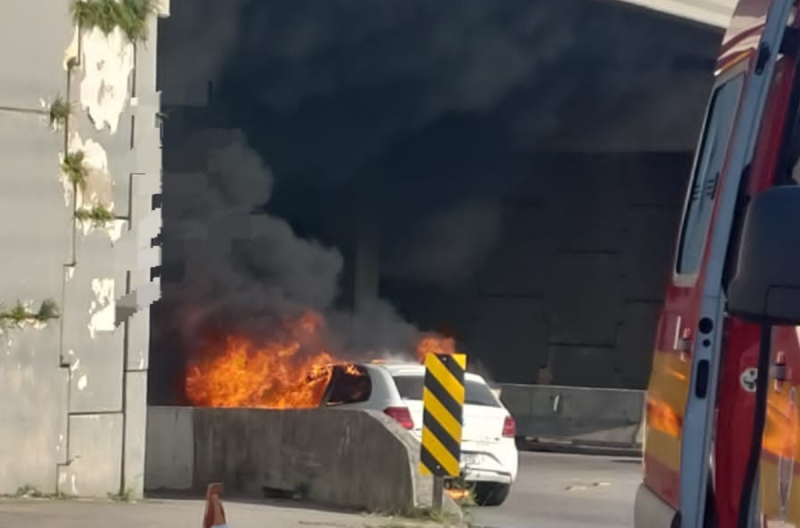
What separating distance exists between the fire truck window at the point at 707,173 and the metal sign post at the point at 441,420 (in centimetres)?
717

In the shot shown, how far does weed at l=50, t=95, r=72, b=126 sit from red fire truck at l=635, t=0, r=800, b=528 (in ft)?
24.3

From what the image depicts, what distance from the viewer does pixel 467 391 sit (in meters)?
17.5

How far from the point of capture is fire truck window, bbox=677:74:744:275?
5.16m

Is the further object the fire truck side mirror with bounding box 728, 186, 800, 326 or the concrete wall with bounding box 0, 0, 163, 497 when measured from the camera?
the concrete wall with bounding box 0, 0, 163, 497

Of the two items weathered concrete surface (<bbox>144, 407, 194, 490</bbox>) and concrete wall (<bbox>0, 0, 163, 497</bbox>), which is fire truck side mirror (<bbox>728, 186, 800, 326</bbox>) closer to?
concrete wall (<bbox>0, 0, 163, 497</bbox>)

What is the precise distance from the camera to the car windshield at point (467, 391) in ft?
56.9

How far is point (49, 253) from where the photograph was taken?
40.3 ft

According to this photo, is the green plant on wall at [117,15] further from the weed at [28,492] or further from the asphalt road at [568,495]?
the asphalt road at [568,495]

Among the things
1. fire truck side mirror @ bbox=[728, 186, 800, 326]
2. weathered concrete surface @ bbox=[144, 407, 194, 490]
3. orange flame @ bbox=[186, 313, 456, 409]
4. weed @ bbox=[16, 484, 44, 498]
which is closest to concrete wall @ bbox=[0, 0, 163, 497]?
weed @ bbox=[16, 484, 44, 498]

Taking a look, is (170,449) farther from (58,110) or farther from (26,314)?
(58,110)

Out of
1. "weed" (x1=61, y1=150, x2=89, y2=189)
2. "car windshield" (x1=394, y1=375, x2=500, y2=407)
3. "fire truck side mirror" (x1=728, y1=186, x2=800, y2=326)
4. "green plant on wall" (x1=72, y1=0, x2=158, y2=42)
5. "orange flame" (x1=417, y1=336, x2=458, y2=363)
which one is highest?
"green plant on wall" (x1=72, y1=0, x2=158, y2=42)

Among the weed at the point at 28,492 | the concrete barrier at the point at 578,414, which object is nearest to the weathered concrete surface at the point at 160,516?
the weed at the point at 28,492

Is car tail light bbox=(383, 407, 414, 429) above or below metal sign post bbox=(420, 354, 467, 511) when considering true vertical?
below

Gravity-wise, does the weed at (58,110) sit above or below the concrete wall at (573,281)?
above
